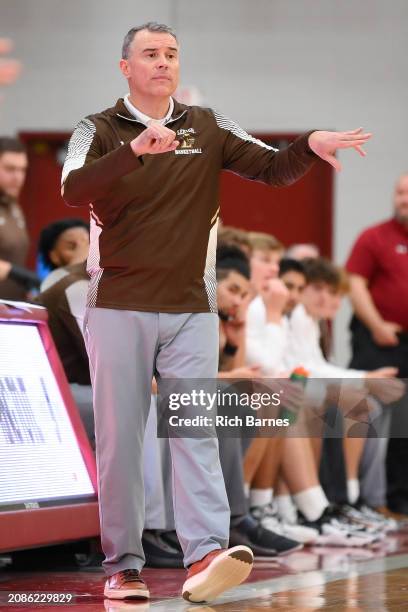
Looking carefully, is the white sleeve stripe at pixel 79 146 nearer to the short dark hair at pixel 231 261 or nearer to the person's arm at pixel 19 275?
the person's arm at pixel 19 275

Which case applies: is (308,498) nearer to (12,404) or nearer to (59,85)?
(12,404)

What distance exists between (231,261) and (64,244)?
0.75 meters

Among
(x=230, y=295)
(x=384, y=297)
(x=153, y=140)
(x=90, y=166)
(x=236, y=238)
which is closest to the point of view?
(x=153, y=140)

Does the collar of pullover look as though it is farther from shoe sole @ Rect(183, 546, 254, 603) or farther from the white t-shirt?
the white t-shirt

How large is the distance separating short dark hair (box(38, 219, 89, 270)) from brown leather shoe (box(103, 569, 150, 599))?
2108mm

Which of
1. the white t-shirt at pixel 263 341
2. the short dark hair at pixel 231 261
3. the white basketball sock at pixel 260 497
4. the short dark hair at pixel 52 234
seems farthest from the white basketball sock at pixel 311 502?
the short dark hair at pixel 52 234

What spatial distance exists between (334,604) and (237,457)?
4.42 ft

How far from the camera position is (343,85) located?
393 inches

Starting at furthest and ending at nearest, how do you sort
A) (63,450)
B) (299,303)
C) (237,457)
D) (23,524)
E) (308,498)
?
(299,303), (308,498), (237,457), (63,450), (23,524)

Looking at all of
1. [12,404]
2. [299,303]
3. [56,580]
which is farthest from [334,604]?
[299,303]

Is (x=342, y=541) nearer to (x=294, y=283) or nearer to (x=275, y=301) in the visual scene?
(x=275, y=301)

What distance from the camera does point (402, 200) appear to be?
725 cm

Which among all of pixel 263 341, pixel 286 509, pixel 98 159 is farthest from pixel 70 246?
pixel 98 159

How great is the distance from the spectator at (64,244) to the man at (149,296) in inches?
65.5
